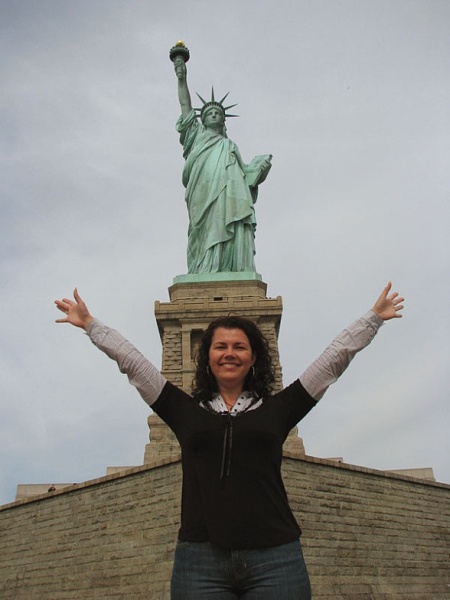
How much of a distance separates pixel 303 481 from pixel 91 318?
8.62 m

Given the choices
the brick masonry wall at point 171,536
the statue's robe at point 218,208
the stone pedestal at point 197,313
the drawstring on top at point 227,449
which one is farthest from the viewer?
the statue's robe at point 218,208

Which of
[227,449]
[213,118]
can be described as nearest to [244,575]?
[227,449]

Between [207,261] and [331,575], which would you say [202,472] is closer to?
[331,575]

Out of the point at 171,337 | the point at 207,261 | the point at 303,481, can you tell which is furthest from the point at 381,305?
the point at 207,261

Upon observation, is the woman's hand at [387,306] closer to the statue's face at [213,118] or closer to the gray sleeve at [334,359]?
the gray sleeve at [334,359]

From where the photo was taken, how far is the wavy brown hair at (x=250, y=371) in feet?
8.75

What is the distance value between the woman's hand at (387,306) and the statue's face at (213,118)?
1821 cm

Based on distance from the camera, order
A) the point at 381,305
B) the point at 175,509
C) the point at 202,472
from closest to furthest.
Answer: the point at 202,472, the point at 381,305, the point at 175,509

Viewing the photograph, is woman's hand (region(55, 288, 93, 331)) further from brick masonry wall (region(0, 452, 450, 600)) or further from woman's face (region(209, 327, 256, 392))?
brick masonry wall (region(0, 452, 450, 600))

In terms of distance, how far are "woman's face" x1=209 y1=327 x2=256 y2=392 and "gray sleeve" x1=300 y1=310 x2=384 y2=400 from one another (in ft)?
0.88

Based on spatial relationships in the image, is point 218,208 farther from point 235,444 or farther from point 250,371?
point 235,444

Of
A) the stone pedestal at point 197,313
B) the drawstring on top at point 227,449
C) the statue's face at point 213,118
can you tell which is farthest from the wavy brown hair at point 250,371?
the statue's face at point 213,118

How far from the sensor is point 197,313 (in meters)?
16.1

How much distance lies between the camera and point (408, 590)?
33.2 feet
